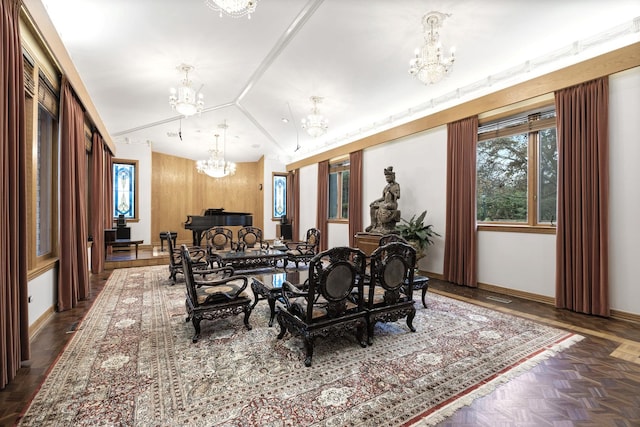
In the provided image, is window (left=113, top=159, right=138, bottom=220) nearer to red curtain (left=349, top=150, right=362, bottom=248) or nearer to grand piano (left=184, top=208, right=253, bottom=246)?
grand piano (left=184, top=208, right=253, bottom=246)

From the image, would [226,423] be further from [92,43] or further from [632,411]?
[92,43]

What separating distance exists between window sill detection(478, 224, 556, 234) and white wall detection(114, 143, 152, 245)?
10.0 m

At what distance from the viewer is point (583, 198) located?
156 inches

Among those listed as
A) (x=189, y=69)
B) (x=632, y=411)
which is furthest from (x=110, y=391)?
(x=189, y=69)

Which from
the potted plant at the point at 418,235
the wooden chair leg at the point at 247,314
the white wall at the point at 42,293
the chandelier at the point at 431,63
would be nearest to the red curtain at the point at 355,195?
the potted plant at the point at 418,235

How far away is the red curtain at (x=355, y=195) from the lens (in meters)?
8.21

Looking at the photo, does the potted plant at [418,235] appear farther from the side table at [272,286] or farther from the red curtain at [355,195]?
the side table at [272,286]

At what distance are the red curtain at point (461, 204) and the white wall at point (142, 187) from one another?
946 cm

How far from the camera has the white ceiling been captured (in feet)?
12.6

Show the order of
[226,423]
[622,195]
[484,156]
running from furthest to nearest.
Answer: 1. [484,156]
2. [622,195]
3. [226,423]

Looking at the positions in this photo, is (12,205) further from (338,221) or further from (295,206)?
(295,206)

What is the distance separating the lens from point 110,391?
212cm

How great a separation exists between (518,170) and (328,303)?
4.32 meters

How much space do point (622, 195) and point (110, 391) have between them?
18.8ft
